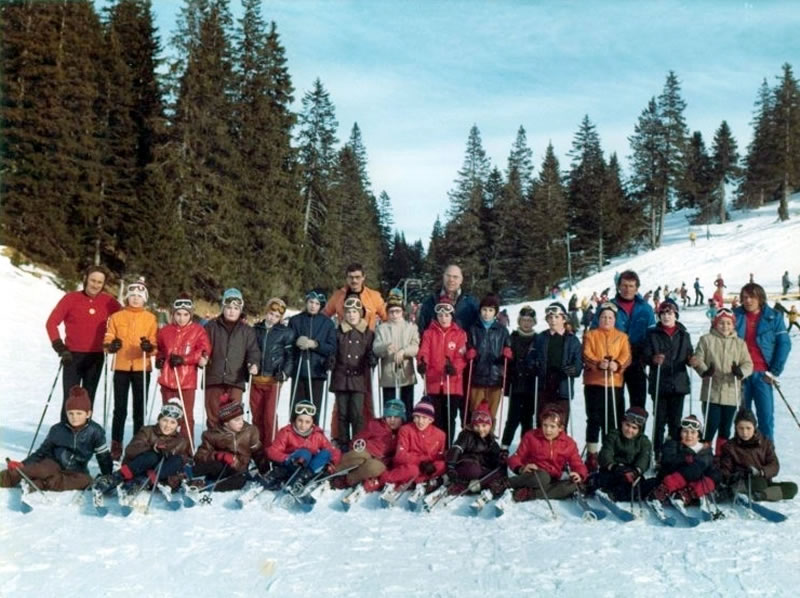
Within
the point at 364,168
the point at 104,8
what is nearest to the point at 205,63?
the point at 104,8

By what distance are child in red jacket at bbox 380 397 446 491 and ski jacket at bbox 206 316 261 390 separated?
182cm

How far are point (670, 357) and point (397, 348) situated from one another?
2803 mm

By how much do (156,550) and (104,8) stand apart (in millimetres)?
33282

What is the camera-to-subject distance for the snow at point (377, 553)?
4.43m

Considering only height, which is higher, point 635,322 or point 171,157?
point 171,157

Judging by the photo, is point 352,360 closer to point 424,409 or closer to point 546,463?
point 424,409

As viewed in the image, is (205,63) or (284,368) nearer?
(284,368)

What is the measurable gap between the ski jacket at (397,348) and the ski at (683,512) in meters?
2.99

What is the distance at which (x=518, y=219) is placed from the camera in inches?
2442

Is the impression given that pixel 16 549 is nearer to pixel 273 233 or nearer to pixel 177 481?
pixel 177 481

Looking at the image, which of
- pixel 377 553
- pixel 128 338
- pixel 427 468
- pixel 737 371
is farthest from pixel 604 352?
pixel 128 338

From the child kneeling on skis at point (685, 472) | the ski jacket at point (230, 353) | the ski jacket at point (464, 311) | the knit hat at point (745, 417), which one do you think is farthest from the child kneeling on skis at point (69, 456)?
the knit hat at point (745, 417)

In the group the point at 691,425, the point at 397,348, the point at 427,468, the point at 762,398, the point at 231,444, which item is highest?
the point at 397,348

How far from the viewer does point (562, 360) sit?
7.35m
